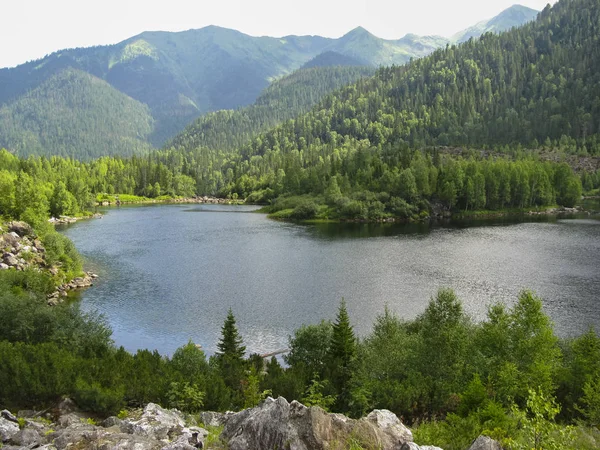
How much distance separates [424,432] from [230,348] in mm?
23836

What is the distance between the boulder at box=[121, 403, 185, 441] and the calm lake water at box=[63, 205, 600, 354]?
23.6 m

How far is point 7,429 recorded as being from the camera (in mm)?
25984

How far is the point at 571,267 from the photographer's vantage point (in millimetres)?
89312

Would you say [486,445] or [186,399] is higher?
[486,445]

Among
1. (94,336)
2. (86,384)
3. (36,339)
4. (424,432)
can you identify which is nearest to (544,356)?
(424,432)

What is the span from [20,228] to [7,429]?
261 ft

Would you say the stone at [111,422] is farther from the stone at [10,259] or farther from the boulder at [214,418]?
the stone at [10,259]

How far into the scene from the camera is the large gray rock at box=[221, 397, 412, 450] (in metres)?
21.3

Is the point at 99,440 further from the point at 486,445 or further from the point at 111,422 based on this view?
the point at 486,445

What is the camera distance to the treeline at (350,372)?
112 ft

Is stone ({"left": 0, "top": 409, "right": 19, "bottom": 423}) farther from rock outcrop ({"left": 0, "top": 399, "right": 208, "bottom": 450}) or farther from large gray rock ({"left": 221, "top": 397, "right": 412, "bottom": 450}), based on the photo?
large gray rock ({"left": 221, "top": 397, "right": 412, "bottom": 450})

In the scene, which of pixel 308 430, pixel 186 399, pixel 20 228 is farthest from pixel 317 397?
pixel 20 228

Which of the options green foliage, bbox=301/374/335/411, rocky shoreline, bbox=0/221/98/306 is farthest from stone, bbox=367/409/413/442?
rocky shoreline, bbox=0/221/98/306

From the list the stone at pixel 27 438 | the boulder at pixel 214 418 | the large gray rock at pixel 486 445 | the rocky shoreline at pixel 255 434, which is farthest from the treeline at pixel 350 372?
the stone at pixel 27 438
